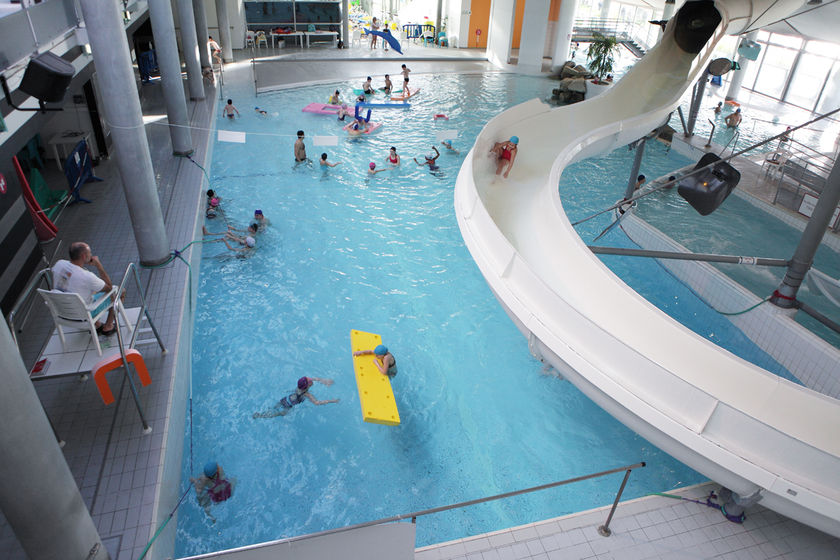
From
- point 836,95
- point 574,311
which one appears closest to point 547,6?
point 836,95

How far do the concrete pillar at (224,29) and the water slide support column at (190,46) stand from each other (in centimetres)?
620

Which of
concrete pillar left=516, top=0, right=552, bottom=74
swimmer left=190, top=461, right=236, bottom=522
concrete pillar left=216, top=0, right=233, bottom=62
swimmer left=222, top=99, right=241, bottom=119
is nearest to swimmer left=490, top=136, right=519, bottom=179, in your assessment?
swimmer left=190, top=461, right=236, bottom=522

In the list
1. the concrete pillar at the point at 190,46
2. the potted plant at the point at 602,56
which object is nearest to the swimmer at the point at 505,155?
the concrete pillar at the point at 190,46

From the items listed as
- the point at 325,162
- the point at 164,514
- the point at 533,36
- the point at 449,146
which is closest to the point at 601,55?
the point at 533,36

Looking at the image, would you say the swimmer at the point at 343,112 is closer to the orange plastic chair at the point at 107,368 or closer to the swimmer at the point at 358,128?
the swimmer at the point at 358,128

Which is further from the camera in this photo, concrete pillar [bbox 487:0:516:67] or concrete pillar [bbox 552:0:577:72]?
concrete pillar [bbox 487:0:516:67]

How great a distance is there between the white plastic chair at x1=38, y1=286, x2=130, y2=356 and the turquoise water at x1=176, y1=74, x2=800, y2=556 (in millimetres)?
1708

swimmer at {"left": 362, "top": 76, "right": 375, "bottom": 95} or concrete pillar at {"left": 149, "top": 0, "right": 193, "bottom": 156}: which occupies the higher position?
concrete pillar at {"left": 149, "top": 0, "right": 193, "bottom": 156}

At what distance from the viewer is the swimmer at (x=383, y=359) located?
6008 mm

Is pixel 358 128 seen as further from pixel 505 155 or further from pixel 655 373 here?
pixel 655 373

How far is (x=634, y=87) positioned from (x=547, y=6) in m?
12.4

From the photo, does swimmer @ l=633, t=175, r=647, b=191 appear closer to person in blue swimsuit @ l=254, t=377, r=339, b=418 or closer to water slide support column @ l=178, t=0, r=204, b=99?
person in blue swimsuit @ l=254, t=377, r=339, b=418

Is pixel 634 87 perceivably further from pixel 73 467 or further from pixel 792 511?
pixel 73 467

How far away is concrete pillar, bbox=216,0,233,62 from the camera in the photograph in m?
19.6
